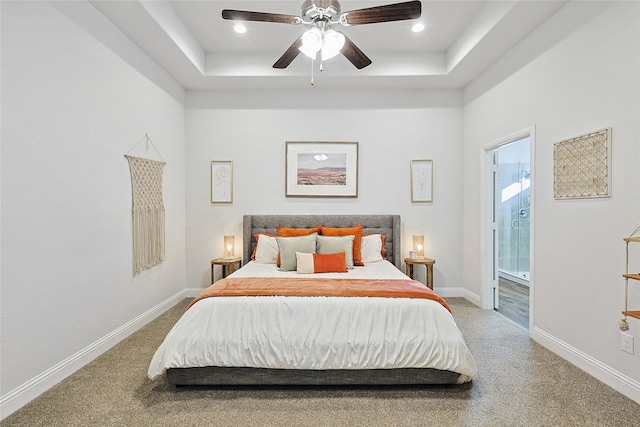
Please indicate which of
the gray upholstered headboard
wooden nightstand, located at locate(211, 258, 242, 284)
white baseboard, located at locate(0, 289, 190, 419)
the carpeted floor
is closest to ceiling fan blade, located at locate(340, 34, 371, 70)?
the gray upholstered headboard

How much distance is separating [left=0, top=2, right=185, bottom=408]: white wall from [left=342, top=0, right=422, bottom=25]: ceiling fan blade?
2.17 metres

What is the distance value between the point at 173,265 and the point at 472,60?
4.52 meters

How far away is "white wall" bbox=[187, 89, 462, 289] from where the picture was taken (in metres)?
4.47

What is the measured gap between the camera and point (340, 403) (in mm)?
2037

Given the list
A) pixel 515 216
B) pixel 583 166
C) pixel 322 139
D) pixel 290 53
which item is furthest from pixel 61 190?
pixel 515 216

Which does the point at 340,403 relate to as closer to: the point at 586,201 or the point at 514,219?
the point at 586,201

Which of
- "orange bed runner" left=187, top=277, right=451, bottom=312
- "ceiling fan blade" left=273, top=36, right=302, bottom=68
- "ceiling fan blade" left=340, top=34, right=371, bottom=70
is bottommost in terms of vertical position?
"orange bed runner" left=187, top=277, right=451, bottom=312

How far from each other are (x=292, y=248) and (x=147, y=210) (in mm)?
1685

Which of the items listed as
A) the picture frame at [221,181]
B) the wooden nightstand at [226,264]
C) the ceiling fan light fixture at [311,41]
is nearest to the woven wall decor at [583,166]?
the ceiling fan light fixture at [311,41]

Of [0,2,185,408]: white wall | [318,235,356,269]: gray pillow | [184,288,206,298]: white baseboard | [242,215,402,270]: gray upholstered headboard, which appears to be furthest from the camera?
[184,288,206,298]: white baseboard

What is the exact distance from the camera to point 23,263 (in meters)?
2.04

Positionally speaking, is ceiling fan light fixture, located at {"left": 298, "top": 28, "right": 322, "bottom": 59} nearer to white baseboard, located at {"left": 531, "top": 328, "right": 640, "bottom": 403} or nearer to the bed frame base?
the bed frame base

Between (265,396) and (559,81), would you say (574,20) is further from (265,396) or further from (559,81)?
(265,396)

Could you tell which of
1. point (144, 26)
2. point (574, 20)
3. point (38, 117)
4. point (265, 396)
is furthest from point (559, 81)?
point (38, 117)
